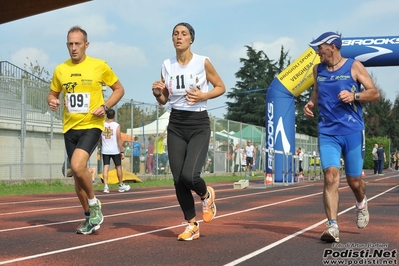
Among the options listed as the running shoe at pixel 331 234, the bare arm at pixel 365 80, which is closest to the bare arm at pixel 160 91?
the bare arm at pixel 365 80

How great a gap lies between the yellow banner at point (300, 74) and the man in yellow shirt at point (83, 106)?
614 inches

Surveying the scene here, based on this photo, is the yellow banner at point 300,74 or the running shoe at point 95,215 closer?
the running shoe at point 95,215

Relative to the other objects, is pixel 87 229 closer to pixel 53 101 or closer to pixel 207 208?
pixel 207 208

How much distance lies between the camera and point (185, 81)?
730 cm

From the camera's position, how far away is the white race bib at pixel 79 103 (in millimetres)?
7781

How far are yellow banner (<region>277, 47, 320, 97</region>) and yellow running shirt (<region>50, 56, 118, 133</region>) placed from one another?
51.2 ft

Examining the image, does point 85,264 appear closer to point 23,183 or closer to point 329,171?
point 329,171

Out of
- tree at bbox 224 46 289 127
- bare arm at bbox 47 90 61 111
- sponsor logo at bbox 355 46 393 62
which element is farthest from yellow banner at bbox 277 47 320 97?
tree at bbox 224 46 289 127

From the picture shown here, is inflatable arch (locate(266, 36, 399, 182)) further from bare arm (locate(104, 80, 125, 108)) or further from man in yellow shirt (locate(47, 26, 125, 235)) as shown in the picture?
man in yellow shirt (locate(47, 26, 125, 235))

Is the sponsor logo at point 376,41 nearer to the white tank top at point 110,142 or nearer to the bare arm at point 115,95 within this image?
the white tank top at point 110,142

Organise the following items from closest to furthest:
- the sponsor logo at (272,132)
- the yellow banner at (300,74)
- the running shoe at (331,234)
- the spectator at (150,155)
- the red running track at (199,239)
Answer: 1. the red running track at (199,239)
2. the running shoe at (331,234)
3. the yellow banner at (300,74)
4. the sponsor logo at (272,132)
5. the spectator at (150,155)

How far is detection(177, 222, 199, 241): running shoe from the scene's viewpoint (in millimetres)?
7121

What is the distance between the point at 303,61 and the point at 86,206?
1616 cm

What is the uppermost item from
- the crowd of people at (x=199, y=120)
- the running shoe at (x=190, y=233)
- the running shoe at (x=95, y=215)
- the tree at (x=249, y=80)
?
the tree at (x=249, y=80)
